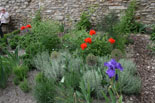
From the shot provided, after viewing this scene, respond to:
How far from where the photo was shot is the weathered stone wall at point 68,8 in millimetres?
4717

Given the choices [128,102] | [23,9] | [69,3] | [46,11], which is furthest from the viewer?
[23,9]

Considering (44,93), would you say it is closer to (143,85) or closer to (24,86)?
(24,86)

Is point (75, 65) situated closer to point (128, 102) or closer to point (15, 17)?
point (128, 102)

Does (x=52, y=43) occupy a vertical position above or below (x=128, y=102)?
above

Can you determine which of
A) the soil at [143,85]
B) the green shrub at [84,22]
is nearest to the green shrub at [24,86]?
the soil at [143,85]

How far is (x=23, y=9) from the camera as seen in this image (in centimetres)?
712

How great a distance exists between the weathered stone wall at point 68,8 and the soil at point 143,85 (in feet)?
4.87

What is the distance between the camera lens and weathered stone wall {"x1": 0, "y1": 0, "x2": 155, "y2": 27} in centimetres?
472

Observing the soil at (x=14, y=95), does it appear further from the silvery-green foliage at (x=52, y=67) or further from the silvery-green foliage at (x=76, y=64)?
the silvery-green foliage at (x=76, y=64)

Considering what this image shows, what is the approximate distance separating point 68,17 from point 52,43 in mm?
2487

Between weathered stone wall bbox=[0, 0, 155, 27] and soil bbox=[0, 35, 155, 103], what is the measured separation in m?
1.48

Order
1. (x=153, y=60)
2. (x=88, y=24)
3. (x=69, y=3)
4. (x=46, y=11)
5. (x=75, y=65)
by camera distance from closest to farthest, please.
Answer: (x=75, y=65) < (x=153, y=60) < (x=88, y=24) < (x=69, y=3) < (x=46, y=11)

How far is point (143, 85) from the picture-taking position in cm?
258

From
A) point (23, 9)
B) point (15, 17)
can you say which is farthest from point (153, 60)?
point (15, 17)
